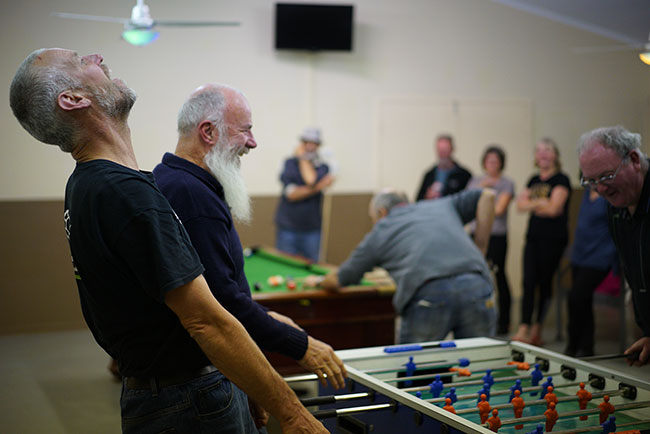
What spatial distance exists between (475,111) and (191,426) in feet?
20.4

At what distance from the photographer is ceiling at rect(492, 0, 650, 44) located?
2832 mm

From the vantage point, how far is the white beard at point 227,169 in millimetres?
2025

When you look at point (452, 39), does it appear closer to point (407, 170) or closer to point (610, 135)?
point (407, 170)

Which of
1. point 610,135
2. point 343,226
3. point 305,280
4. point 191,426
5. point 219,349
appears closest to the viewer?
point 219,349

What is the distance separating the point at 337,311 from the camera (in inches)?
146

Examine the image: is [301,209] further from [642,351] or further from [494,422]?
[494,422]

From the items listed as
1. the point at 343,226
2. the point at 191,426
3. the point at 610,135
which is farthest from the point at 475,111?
the point at 191,426

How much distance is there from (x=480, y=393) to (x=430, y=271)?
4.11ft

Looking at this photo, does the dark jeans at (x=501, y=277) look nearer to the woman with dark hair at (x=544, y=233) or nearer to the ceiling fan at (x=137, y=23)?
the woman with dark hair at (x=544, y=233)

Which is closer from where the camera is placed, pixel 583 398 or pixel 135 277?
pixel 135 277

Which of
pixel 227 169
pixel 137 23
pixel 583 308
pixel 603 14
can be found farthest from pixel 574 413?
pixel 603 14

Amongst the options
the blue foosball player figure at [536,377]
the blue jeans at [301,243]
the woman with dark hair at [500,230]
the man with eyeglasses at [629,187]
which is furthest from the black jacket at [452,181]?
the blue foosball player figure at [536,377]

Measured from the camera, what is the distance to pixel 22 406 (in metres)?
2.26

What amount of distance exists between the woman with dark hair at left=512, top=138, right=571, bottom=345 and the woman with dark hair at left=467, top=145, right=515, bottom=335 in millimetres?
318
